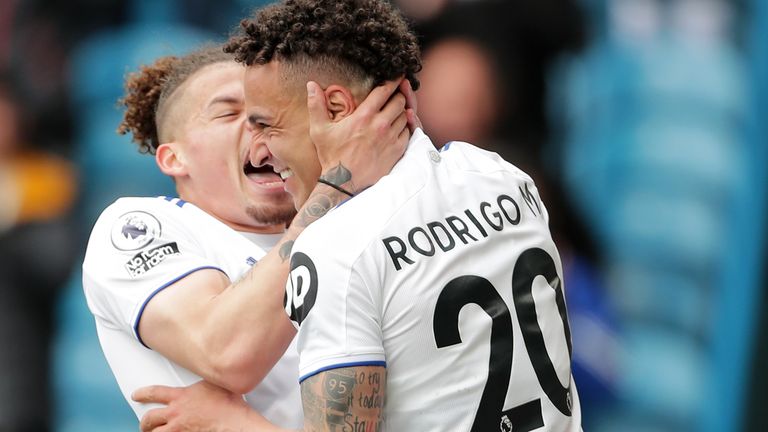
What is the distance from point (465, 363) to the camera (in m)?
2.78

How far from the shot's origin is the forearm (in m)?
3.05

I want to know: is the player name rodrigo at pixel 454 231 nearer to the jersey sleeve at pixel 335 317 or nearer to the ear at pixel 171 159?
the jersey sleeve at pixel 335 317

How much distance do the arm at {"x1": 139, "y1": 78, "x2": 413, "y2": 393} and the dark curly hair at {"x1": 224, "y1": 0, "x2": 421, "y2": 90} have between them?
7cm

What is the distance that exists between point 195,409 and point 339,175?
32.3 inches

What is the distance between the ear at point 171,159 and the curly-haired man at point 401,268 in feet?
2.67

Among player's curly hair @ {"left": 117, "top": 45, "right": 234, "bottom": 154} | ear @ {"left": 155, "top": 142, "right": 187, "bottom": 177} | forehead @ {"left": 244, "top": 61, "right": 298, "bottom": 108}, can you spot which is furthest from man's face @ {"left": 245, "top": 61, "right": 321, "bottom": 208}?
player's curly hair @ {"left": 117, "top": 45, "right": 234, "bottom": 154}

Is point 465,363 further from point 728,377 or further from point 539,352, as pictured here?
point 728,377

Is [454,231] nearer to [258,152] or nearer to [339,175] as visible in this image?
[339,175]

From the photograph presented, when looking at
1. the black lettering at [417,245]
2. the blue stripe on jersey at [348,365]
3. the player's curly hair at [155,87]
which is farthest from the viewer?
the player's curly hair at [155,87]

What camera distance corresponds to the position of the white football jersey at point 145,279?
11.0 ft

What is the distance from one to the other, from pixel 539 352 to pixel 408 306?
16.2 inches

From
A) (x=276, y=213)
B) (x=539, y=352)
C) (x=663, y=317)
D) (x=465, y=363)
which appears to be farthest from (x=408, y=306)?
(x=663, y=317)

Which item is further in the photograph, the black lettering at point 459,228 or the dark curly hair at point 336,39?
the dark curly hair at point 336,39

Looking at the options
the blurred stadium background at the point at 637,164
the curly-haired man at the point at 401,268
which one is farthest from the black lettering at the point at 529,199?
the blurred stadium background at the point at 637,164
